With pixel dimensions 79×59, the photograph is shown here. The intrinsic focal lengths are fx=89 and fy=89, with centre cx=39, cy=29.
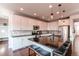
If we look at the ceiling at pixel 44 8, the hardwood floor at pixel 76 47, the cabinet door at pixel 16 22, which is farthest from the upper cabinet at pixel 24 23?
the hardwood floor at pixel 76 47

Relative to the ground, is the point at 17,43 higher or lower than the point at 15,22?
lower

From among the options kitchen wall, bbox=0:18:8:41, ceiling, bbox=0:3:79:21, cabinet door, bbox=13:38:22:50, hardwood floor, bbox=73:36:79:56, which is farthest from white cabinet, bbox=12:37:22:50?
hardwood floor, bbox=73:36:79:56

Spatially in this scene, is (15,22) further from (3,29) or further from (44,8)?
(44,8)

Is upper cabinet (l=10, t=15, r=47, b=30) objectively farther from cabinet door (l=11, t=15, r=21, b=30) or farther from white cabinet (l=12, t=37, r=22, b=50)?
white cabinet (l=12, t=37, r=22, b=50)

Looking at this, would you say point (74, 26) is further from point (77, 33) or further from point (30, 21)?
point (30, 21)

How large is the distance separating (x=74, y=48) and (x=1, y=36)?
130 cm

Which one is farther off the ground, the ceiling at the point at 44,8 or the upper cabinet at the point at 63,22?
the ceiling at the point at 44,8

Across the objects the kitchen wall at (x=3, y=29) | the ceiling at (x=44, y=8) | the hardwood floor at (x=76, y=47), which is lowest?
the hardwood floor at (x=76, y=47)

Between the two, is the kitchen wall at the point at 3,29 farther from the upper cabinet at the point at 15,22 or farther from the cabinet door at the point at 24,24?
the cabinet door at the point at 24,24

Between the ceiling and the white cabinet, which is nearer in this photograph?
the ceiling

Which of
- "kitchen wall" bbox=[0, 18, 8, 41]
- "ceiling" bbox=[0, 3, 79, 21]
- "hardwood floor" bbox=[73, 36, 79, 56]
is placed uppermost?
"ceiling" bbox=[0, 3, 79, 21]

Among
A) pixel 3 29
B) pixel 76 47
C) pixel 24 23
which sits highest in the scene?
pixel 24 23

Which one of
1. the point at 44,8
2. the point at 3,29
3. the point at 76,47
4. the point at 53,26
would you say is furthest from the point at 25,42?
the point at 76,47

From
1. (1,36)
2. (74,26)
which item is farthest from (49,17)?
(1,36)
